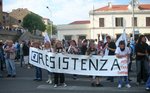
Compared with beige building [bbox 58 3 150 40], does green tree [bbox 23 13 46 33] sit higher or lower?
higher

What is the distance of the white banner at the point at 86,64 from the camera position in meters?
15.2

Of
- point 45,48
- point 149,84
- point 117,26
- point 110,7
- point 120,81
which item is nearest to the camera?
point 149,84

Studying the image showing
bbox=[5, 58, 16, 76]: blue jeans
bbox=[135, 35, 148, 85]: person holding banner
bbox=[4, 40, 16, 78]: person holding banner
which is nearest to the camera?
bbox=[135, 35, 148, 85]: person holding banner

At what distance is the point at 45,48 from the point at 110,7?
7171 centimetres

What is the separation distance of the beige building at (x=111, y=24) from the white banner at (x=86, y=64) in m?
65.8

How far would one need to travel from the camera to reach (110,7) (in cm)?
8731

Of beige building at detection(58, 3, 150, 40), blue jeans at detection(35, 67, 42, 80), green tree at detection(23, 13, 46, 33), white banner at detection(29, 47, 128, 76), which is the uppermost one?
green tree at detection(23, 13, 46, 33)

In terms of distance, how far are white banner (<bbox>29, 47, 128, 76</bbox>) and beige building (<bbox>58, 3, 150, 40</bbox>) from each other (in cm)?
6583

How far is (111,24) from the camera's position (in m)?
82.2

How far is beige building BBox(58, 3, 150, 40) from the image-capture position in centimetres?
8194

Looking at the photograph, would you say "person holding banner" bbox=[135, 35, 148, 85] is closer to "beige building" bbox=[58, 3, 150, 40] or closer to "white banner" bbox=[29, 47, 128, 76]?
"white banner" bbox=[29, 47, 128, 76]

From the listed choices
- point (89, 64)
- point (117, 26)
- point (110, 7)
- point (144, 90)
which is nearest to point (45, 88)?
point (89, 64)

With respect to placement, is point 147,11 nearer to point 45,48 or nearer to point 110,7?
point 110,7

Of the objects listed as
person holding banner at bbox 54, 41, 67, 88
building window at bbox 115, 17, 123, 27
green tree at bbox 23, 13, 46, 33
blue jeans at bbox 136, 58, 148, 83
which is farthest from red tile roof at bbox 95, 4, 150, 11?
person holding banner at bbox 54, 41, 67, 88
